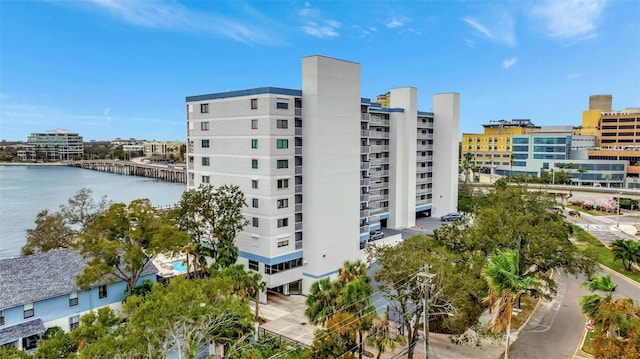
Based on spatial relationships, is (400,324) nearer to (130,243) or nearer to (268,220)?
(268,220)

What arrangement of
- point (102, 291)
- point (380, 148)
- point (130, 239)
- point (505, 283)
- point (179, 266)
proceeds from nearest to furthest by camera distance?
point (505, 283), point (102, 291), point (130, 239), point (179, 266), point (380, 148)

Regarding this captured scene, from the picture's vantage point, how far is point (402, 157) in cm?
6216

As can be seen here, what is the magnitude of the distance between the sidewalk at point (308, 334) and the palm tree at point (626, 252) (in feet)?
70.4

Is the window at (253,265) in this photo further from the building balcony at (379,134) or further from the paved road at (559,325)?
the building balcony at (379,134)

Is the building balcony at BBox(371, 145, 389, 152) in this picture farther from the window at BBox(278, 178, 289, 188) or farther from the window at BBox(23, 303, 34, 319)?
the window at BBox(23, 303, 34, 319)

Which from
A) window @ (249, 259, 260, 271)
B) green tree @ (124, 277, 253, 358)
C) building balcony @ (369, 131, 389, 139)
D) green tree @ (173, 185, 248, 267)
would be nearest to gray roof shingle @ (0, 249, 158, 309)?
green tree @ (173, 185, 248, 267)

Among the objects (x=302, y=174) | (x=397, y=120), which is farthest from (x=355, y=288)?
(x=397, y=120)

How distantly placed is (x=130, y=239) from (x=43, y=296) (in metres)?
6.22

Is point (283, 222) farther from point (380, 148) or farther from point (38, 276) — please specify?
point (380, 148)

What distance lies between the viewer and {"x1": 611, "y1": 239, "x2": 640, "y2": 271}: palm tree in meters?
46.3

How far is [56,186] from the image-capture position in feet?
454

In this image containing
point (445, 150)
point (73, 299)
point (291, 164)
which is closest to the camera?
point (73, 299)

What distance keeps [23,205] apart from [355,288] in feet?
331

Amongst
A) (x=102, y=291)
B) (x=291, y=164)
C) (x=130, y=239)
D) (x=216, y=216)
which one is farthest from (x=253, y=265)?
(x=102, y=291)
